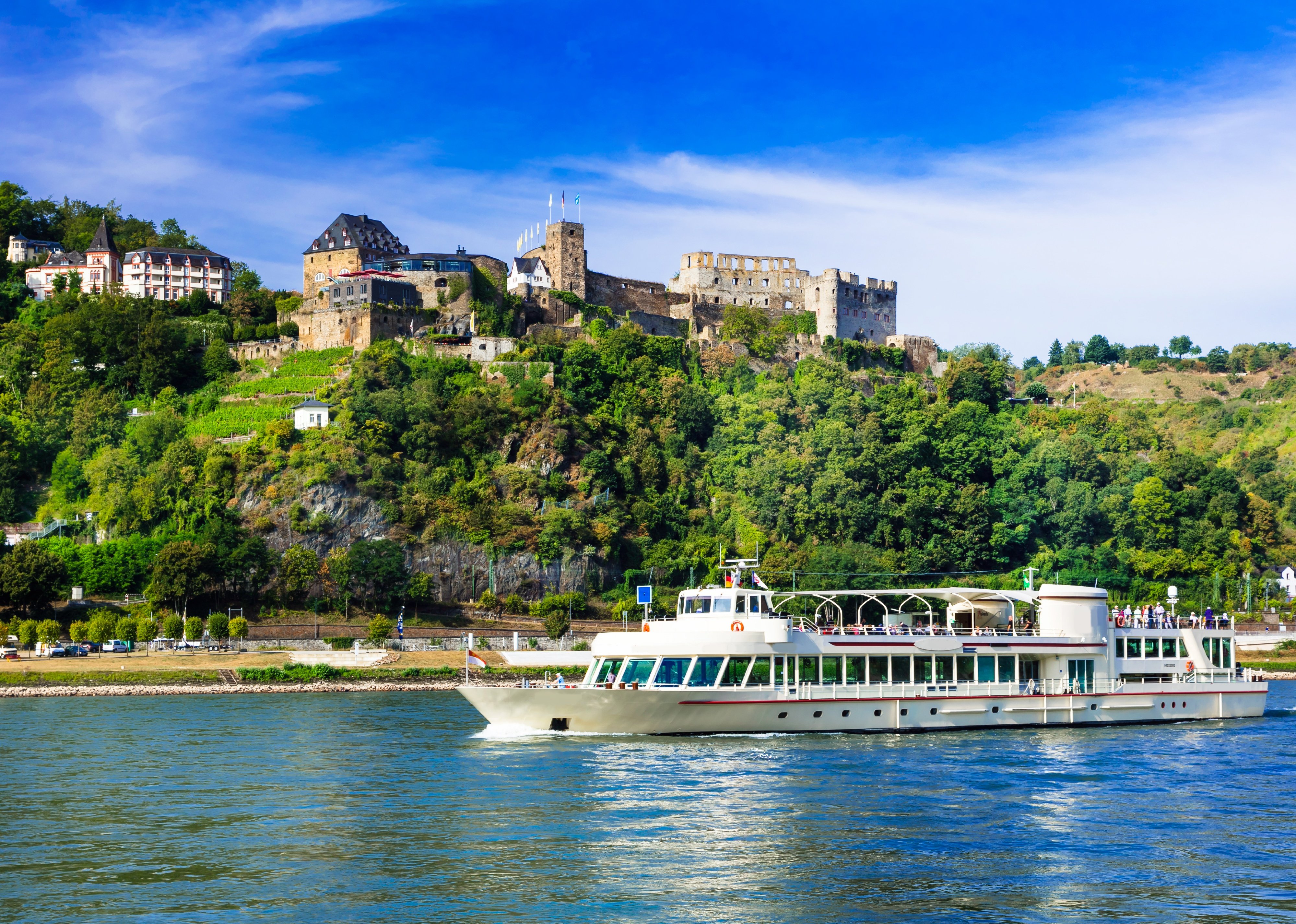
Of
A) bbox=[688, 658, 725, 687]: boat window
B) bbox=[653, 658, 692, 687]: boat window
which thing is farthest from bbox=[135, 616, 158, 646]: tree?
bbox=[688, 658, 725, 687]: boat window

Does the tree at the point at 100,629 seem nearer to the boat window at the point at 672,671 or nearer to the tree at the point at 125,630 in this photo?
the tree at the point at 125,630

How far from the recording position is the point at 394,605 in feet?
251

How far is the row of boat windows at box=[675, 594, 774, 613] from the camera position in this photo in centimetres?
4150

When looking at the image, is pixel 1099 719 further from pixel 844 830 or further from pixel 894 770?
pixel 844 830

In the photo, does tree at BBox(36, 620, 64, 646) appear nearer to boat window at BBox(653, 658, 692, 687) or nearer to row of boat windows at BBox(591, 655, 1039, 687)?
row of boat windows at BBox(591, 655, 1039, 687)

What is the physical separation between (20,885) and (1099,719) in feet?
111

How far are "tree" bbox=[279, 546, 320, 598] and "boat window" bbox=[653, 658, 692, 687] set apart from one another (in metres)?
40.5

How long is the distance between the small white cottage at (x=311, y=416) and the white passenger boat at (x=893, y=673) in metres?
45.7

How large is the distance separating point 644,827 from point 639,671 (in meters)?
12.4

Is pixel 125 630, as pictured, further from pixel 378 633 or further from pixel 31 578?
pixel 378 633

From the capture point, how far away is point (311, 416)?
86.0 m

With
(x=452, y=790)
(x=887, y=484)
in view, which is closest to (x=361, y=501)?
(x=887, y=484)

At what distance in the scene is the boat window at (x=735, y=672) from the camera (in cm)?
3934

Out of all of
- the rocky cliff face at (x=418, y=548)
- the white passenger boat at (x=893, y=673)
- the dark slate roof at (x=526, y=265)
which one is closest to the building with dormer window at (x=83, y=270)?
the dark slate roof at (x=526, y=265)
